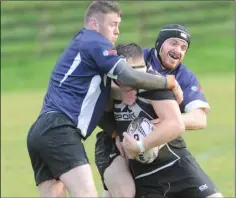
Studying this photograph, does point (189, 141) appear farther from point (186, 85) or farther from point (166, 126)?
point (166, 126)

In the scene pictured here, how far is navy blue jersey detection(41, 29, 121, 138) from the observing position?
688cm

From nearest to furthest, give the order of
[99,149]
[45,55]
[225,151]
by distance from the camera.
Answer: [99,149] < [225,151] < [45,55]

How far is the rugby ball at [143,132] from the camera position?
6.85 meters

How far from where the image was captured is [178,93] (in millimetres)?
6914

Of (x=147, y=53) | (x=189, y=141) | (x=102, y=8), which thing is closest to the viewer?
(x=102, y=8)

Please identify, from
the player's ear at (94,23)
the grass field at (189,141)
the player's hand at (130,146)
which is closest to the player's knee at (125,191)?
the player's hand at (130,146)

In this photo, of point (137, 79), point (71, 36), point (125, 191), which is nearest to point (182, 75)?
point (137, 79)

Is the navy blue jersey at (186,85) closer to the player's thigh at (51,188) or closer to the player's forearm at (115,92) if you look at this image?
the player's forearm at (115,92)

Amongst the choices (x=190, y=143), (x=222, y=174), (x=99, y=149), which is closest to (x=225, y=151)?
(x=190, y=143)

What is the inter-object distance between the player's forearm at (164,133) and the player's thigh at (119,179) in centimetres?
56

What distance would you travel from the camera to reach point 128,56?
695 centimetres

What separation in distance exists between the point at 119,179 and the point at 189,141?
7.59m

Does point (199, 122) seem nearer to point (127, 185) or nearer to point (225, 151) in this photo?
point (127, 185)

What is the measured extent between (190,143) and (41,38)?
15262mm
